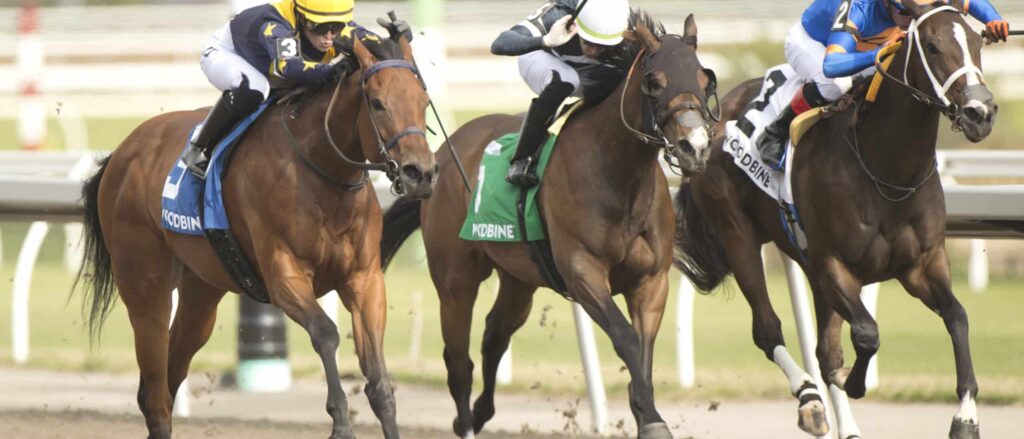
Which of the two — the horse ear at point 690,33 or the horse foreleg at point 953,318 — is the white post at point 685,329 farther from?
the horse ear at point 690,33

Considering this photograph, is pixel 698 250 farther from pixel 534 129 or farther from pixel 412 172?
pixel 412 172

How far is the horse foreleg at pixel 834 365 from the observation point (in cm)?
650

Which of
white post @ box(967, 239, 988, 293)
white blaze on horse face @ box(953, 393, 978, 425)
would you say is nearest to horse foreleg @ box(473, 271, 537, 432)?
white blaze on horse face @ box(953, 393, 978, 425)

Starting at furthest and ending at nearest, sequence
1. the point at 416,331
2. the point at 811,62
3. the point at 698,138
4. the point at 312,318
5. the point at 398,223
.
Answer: the point at 416,331
the point at 398,223
the point at 811,62
the point at 312,318
the point at 698,138

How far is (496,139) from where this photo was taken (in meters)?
6.93

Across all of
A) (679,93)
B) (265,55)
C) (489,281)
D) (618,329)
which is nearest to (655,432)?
(618,329)

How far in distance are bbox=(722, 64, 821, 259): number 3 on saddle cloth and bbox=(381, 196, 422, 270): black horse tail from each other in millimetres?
1403

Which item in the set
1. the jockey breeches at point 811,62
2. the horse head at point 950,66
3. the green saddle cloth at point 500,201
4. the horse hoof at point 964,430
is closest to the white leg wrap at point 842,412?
the horse hoof at point 964,430

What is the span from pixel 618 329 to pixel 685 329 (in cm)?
223

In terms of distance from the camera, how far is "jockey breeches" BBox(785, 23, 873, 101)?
6.29 metres

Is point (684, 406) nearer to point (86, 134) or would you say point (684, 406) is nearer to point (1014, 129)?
point (1014, 129)

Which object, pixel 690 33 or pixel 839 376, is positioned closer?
pixel 690 33

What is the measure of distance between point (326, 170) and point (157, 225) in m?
1.13

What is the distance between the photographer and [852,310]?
236 inches
